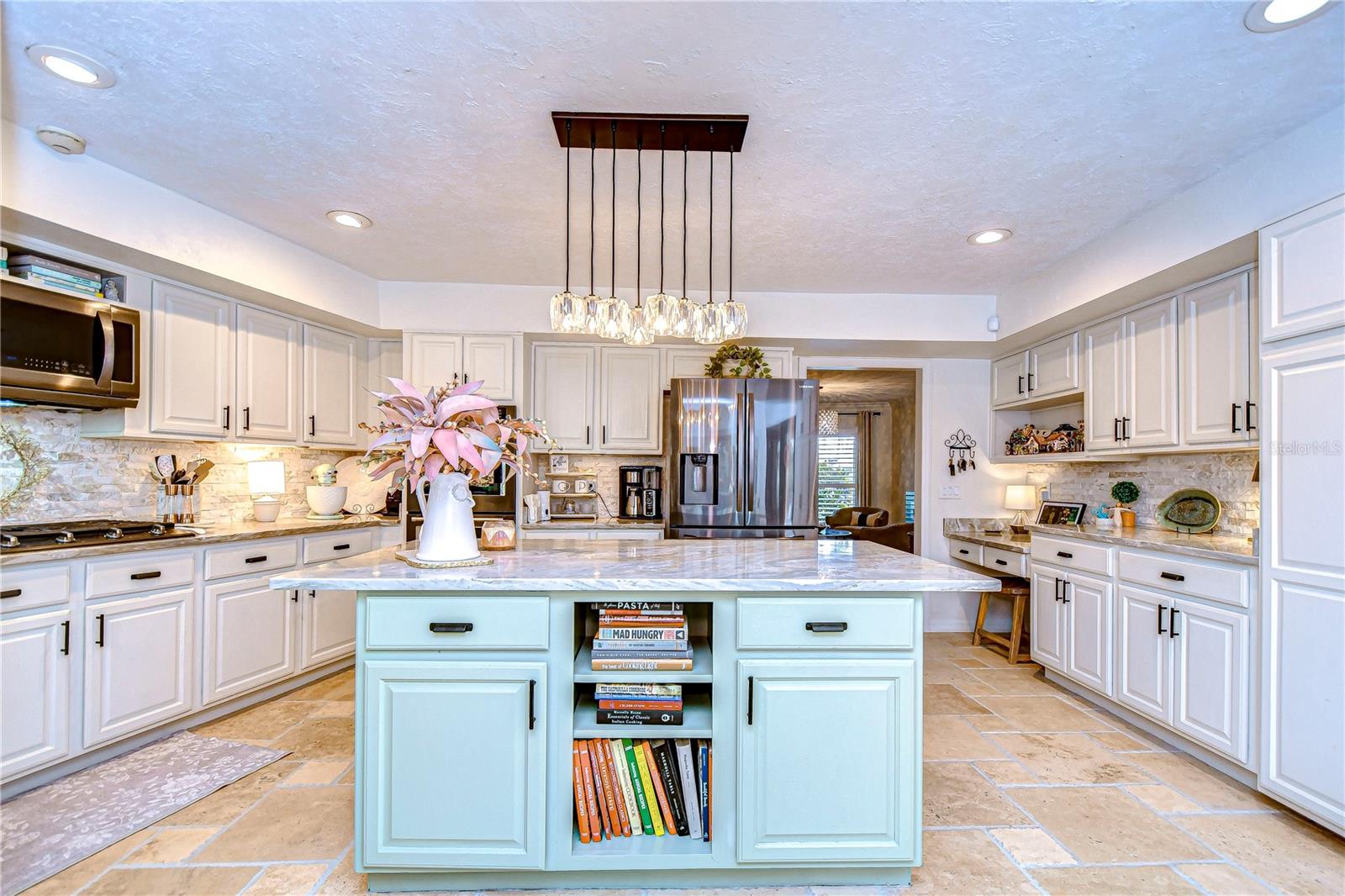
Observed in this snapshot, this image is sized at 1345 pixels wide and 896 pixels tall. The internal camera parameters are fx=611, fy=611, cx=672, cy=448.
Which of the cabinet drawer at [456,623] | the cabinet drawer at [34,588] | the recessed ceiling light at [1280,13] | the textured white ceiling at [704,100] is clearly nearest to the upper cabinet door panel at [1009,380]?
the textured white ceiling at [704,100]

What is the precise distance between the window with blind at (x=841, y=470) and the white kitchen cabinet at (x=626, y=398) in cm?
519

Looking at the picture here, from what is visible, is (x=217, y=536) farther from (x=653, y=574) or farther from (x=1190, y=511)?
(x=1190, y=511)

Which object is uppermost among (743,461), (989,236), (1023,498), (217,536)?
(989,236)

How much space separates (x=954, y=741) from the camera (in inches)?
107

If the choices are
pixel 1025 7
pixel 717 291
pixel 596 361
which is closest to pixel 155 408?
pixel 596 361

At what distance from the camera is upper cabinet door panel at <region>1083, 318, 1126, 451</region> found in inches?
127

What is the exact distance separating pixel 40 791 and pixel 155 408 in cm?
155

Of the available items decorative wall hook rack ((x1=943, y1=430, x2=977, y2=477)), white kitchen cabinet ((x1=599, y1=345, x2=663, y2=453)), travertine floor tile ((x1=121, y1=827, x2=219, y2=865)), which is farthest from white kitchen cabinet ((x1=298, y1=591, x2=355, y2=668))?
decorative wall hook rack ((x1=943, y1=430, x2=977, y2=477))

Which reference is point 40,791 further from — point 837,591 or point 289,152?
point 837,591

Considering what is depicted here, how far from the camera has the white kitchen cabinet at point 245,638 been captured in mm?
2809

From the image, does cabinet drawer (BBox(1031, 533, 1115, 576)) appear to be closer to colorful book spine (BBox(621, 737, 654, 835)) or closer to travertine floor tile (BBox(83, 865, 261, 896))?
colorful book spine (BBox(621, 737, 654, 835))

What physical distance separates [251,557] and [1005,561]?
4.30 m

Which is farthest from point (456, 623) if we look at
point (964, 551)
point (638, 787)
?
point (964, 551)

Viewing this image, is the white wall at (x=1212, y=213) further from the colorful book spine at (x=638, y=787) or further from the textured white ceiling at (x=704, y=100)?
the colorful book spine at (x=638, y=787)
